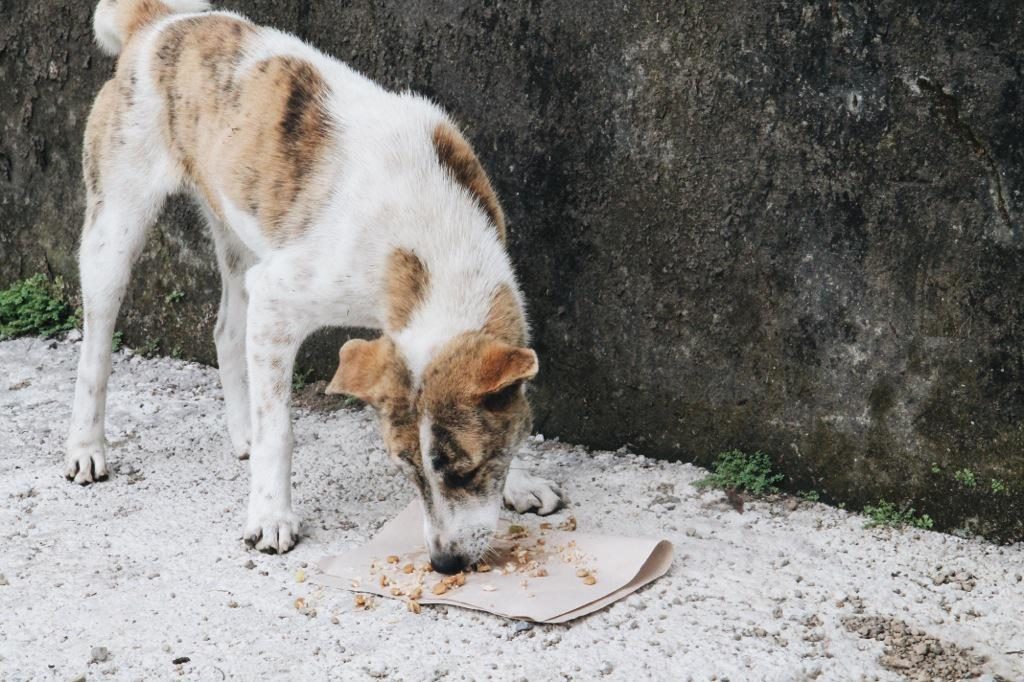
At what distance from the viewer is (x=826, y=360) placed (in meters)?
4.28

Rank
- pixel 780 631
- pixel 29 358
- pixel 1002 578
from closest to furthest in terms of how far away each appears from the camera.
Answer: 1. pixel 780 631
2. pixel 1002 578
3. pixel 29 358

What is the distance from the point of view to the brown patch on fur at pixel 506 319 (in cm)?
378

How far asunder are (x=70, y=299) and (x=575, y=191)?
328 cm

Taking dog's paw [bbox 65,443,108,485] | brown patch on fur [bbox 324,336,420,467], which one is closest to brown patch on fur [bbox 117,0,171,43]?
dog's paw [bbox 65,443,108,485]

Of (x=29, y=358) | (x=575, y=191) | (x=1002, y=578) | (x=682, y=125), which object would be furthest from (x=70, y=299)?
(x=1002, y=578)

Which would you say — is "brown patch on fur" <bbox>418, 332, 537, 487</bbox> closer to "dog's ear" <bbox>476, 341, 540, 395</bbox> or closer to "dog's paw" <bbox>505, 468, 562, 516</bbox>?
"dog's ear" <bbox>476, 341, 540, 395</bbox>

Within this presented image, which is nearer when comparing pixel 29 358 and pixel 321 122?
pixel 321 122

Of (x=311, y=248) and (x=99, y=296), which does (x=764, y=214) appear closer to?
(x=311, y=248)

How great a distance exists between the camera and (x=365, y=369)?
375 cm

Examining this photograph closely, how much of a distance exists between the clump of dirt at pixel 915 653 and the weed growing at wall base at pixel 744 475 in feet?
3.10

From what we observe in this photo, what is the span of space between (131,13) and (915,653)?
4068mm

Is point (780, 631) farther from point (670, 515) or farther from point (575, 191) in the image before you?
point (575, 191)

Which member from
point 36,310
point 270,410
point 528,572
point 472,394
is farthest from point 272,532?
point 36,310

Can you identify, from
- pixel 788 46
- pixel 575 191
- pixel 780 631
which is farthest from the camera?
pixel 575 191
